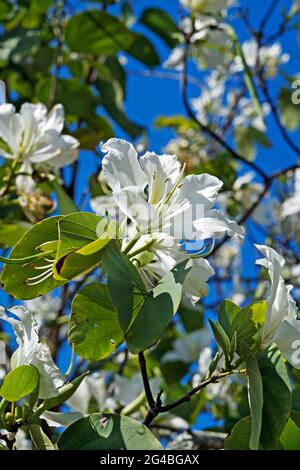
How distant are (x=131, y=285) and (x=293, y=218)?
6.01 feet

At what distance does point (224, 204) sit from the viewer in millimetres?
2375

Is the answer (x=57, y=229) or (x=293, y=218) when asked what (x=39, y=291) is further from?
(x=293, y=218)

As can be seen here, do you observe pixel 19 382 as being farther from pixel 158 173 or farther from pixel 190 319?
pixel 190 319

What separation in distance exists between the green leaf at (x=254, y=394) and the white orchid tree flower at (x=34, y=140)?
0.63 meters

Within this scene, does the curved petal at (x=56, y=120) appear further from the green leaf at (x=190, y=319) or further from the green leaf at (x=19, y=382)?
the green leaf at (x=190, y=319)

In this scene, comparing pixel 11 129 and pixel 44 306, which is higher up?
pixel 11 129

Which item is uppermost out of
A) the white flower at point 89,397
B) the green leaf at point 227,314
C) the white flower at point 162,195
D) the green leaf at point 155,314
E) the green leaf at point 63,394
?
the white flower at point 162,195

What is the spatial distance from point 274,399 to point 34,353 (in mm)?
246

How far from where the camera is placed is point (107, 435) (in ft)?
2.27

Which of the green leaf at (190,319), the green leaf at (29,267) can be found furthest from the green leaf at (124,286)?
the green leaf at (190,319)

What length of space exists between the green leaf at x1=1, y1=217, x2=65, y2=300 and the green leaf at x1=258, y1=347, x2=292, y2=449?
23 centimetres

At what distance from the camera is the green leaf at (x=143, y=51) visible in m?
2.08

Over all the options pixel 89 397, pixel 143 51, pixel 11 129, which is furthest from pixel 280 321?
pixel 143 51
